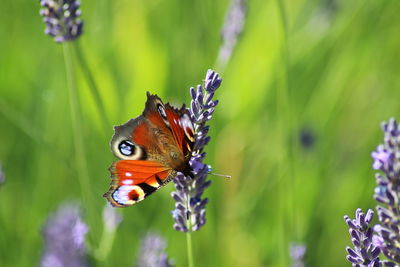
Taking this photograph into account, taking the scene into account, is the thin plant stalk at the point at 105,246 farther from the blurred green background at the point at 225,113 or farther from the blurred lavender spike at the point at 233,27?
the blurred lavender spike at the point at 233,27

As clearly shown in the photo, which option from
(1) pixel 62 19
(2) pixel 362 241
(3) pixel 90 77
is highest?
(1) pixel 62 19

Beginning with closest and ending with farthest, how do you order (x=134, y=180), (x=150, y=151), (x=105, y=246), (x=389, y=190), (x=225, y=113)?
(x=389, y=190)
(x=134, y=180)
(x=150, y=151)
(x=105, y=246)
(x=225, y=113)

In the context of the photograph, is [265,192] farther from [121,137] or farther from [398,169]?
[398,169]

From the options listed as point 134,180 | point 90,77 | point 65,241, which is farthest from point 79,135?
point 134,180

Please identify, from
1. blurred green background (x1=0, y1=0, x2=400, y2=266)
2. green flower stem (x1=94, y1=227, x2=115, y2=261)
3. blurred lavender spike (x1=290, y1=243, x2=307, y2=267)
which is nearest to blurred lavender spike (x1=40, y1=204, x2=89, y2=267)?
green flower stem (x1=94, y1=227, x2=115, y2=261)

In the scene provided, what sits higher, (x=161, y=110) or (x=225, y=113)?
(x=225, y=113)

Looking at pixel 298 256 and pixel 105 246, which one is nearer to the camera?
pixel 298 256

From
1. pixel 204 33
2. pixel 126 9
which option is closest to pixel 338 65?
pixel 204 33

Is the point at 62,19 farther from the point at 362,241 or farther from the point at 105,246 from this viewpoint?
the point at 362,241
